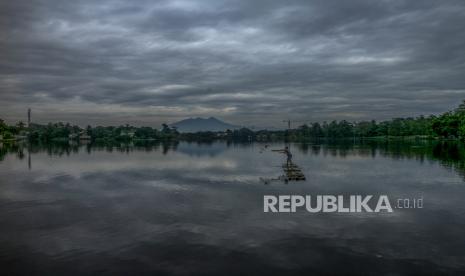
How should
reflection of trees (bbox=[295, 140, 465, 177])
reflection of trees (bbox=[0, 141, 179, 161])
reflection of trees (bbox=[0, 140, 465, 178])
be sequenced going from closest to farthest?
reflection of trees (bbox=[295, 140, 465, 177]) < reflection of trees (bbox=[0, 140, 465, 178]) < reflection of trees (bbox=[0, 141, 179, 161])

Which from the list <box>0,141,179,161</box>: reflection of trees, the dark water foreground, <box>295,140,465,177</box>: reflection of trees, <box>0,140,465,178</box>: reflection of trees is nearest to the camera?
the dark water foreground

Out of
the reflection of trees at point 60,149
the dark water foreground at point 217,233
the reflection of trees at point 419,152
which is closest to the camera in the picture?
the dark water foreground at point 217,233

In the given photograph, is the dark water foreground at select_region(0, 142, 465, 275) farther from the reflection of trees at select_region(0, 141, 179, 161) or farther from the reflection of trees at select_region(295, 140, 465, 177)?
the reflection of trees at select_region(0, 141, 179, 161)

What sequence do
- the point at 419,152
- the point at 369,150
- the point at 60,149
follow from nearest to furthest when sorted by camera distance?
1. the point at 419,152
2. the point at 369,150
3. the point at 60,149

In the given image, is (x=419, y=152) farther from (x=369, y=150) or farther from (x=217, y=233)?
(x=217, y=233)

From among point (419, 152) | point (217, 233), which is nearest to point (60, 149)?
point (419, 152)

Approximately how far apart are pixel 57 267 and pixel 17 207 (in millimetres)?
17427

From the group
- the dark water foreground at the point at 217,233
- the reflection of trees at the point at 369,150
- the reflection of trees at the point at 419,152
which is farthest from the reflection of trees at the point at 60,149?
the dark water foreground at the point at 217,233

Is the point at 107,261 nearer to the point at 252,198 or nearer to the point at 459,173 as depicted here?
the point at 252,198

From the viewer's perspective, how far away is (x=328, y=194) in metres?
37.8

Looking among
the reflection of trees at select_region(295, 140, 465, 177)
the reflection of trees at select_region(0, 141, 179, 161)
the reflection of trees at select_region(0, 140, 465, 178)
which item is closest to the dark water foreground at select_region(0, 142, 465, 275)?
the reflection of trees at select_region(295, 140, 465, 177)

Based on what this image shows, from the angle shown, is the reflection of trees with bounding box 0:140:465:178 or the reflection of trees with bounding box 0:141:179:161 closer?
the reflection of trees with bounding box 0:140:465:178

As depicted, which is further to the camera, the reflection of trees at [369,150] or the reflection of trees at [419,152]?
the reflection of trees at [369,150]

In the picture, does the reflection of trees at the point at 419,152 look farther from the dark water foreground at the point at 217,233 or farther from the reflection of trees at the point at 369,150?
the dark water foreground at the point at 217,233
